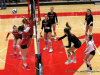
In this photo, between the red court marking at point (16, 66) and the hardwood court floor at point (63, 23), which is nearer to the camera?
the red court marking at point (16, 66)

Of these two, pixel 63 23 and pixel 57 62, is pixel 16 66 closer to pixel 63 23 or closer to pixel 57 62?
pixel 57 62

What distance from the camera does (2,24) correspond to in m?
13.0

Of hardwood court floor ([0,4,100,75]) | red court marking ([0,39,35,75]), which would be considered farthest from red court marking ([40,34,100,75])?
red court marking ([0,39,35,75])

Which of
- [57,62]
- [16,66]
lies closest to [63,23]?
[57,62]

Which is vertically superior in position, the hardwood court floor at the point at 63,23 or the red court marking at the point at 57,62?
the hardwood court floor at the point at 63,23

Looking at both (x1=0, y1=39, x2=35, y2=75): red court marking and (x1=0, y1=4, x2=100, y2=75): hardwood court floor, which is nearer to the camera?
(x1=0, y1=39, x2=35, y2=75): red court marking

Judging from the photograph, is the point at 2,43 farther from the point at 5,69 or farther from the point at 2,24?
the point at 2,24

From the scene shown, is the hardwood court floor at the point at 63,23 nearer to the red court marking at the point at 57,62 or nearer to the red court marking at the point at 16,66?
the red court marking at the point at 16,66

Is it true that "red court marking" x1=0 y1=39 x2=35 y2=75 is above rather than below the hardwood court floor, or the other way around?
below

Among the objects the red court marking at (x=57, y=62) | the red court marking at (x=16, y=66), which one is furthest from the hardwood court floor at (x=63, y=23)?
the red court marking at (x=57, y=62)

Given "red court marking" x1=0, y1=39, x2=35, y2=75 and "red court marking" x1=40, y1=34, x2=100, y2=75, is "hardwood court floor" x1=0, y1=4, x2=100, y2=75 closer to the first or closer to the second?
"red court marking" x1=0, y1=39, x2=35, y2=75

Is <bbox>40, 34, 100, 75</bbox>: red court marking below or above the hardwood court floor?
below

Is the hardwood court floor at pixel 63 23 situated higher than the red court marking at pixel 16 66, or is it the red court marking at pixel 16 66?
the hardwood court floor at pixel 63 23

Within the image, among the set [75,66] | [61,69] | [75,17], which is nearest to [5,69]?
[61,69]
